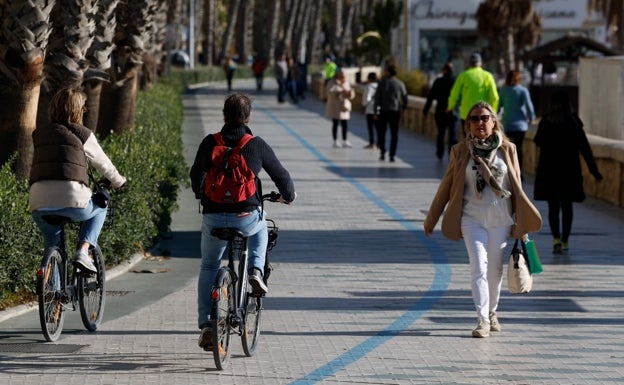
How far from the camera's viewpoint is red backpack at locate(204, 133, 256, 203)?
897 centimetres

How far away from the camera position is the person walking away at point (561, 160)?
48.7 feet

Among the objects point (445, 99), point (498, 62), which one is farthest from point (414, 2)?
point (445, 99)

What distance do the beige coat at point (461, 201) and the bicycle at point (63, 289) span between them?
222cm

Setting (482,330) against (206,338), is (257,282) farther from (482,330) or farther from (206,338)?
(482,330)

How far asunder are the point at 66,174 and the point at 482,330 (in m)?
2.88

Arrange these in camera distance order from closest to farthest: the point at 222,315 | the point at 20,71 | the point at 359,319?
the point at 222,315
the point at 359,319
the point at 20,71

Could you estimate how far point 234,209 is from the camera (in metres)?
9.00

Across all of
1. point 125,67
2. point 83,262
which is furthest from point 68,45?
point 125,67

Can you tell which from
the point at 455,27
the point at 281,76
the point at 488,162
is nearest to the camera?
the point at 488,162

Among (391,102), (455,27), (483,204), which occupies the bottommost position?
(455,27)

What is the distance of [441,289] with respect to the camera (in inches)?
495

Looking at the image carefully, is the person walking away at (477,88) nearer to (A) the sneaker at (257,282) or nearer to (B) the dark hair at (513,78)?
(B) the dark hair at (513,78)

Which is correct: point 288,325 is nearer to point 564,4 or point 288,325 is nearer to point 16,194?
point 16,194

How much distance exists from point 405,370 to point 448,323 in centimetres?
185
